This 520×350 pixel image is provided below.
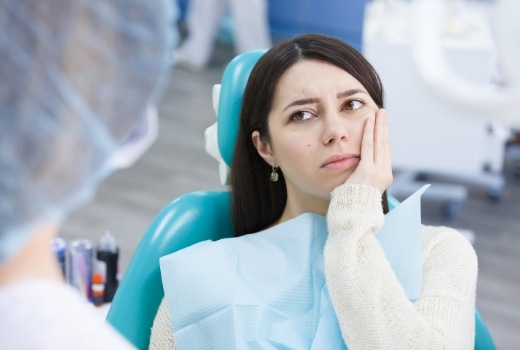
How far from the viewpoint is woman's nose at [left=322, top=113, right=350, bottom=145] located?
5.33ft

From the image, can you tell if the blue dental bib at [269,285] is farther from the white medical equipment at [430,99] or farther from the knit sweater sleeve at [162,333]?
the white medical equipment at [430,99]

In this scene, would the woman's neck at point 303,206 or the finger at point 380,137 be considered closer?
the finger at point 380,137

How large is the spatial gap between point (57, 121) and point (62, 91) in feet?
0.08

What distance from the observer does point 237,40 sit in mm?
4988

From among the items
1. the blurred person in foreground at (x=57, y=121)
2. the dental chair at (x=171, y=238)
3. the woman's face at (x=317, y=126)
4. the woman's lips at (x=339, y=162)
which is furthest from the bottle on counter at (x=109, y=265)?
the blurred person in foreground at (x=57, y=121)

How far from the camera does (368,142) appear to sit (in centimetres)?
163

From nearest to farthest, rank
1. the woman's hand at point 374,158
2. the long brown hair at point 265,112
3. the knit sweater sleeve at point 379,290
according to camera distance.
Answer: the knit sweater sleeve at point 379,290 < the woman's hand at point 374,158 < the long brown hair at point 265,112

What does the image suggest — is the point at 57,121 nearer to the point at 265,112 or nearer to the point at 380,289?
the point at 380,289

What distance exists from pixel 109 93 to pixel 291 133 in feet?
3.08

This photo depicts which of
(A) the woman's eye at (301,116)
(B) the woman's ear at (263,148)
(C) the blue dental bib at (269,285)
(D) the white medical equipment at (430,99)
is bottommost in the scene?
(D) the white medical equipment at (430,99)

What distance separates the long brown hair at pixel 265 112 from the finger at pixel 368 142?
103 millimetres

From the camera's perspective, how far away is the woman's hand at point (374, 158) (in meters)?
1.60

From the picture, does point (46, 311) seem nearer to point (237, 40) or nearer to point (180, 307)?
point (180, 307)

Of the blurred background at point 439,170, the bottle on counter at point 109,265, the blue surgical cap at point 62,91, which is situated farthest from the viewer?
the blurred background at point 439,170
